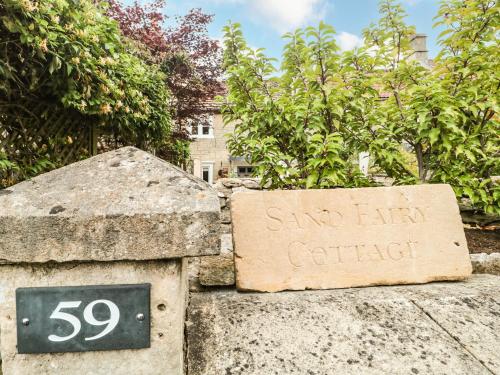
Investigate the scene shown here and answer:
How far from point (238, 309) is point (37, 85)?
2.13 meters

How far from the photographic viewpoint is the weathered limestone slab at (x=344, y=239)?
1.51 meters

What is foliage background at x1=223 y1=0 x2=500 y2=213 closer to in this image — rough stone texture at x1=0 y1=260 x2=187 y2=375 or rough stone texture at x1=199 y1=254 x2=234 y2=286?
rough stone texture at x1=199 y1=254 x2=234 y2=286

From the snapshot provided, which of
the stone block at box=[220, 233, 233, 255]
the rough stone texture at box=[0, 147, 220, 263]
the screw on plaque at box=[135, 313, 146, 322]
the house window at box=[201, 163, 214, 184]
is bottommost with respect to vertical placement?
the screw on plaque at box=[135, 313, 146, 322]

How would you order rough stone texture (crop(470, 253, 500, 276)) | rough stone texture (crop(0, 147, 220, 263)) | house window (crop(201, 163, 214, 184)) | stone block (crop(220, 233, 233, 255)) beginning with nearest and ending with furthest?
1. rough stone texture (crop(0, 147, 220, 263))
2. stone block (crop(220, 233, 233, 255))
3. rough stone texture (crop(470, 253, 500, 276))
4. house window (crop(201, 163, 214, 184))

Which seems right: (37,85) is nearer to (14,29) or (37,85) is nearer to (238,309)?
(14,29)

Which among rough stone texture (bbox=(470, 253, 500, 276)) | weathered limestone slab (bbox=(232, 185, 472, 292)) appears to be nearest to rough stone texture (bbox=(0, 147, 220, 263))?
weathered limestone slab (bbox=(232, 185, 472, 292))

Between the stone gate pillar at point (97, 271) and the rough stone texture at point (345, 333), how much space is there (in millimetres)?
223

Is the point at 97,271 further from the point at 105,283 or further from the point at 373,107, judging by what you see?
the point at 373,107

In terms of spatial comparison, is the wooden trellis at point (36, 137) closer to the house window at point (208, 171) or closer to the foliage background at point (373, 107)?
the foliage background at point (373, 107)

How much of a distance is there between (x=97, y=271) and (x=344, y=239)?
116 cm

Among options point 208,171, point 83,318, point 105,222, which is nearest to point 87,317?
point 83,318

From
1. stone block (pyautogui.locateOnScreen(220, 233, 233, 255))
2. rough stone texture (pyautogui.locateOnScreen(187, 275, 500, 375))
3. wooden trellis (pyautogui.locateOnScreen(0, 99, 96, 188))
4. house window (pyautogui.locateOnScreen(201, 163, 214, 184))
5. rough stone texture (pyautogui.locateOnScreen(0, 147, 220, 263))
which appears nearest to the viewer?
rough stone texture (pyautogui.locateOnScreen(0, 147, 220, 263))

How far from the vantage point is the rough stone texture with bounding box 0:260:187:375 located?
87 centimetres

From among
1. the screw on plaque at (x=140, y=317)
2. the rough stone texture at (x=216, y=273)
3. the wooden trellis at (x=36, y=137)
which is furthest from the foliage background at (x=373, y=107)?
the screw on plaque at (x=140, y=317)
